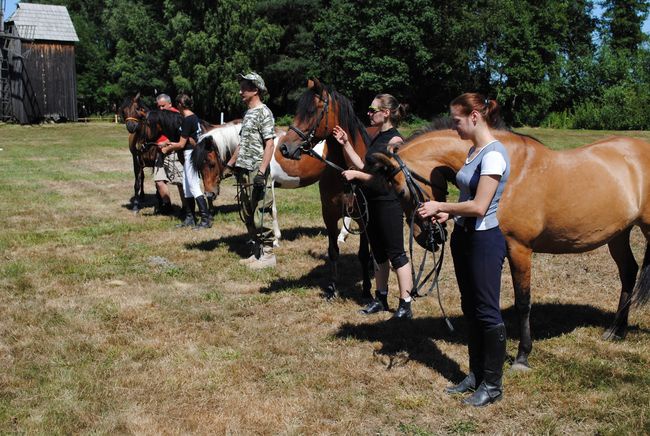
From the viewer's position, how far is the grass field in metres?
4.02

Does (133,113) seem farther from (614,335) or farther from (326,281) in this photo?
(614,335)

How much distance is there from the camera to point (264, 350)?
17.1 ft

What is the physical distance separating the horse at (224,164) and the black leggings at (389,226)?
3.32m

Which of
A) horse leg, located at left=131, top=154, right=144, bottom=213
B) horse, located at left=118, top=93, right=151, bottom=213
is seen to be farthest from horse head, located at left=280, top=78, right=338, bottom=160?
horse leg, located at left=131, top=154, right=144, bottom=213

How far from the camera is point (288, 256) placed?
8523 millimetres

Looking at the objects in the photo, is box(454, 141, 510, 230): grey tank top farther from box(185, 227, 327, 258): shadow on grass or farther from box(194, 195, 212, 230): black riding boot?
box(194, 195, 212, 230): black riding boot

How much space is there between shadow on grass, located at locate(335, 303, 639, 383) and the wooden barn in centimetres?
3918

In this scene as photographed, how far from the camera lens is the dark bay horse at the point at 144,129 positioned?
10680 millimetres

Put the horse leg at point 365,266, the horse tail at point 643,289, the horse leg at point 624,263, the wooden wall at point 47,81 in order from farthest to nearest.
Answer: the wooden wall at point 47,81, the horse leg at point 365,266, the horse leg at point 624,263, the horse tail at point 643,289

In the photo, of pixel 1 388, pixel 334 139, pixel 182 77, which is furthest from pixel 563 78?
pixel 1 388

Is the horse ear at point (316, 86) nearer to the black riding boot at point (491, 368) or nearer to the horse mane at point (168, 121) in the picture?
the black riding boot at point (491, 368)

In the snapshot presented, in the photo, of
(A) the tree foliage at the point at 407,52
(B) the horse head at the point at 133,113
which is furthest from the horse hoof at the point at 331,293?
(A) the tree foliage at the point at 407,52

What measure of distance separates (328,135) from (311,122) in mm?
256

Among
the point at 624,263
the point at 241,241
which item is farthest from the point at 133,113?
the point at 624,263
